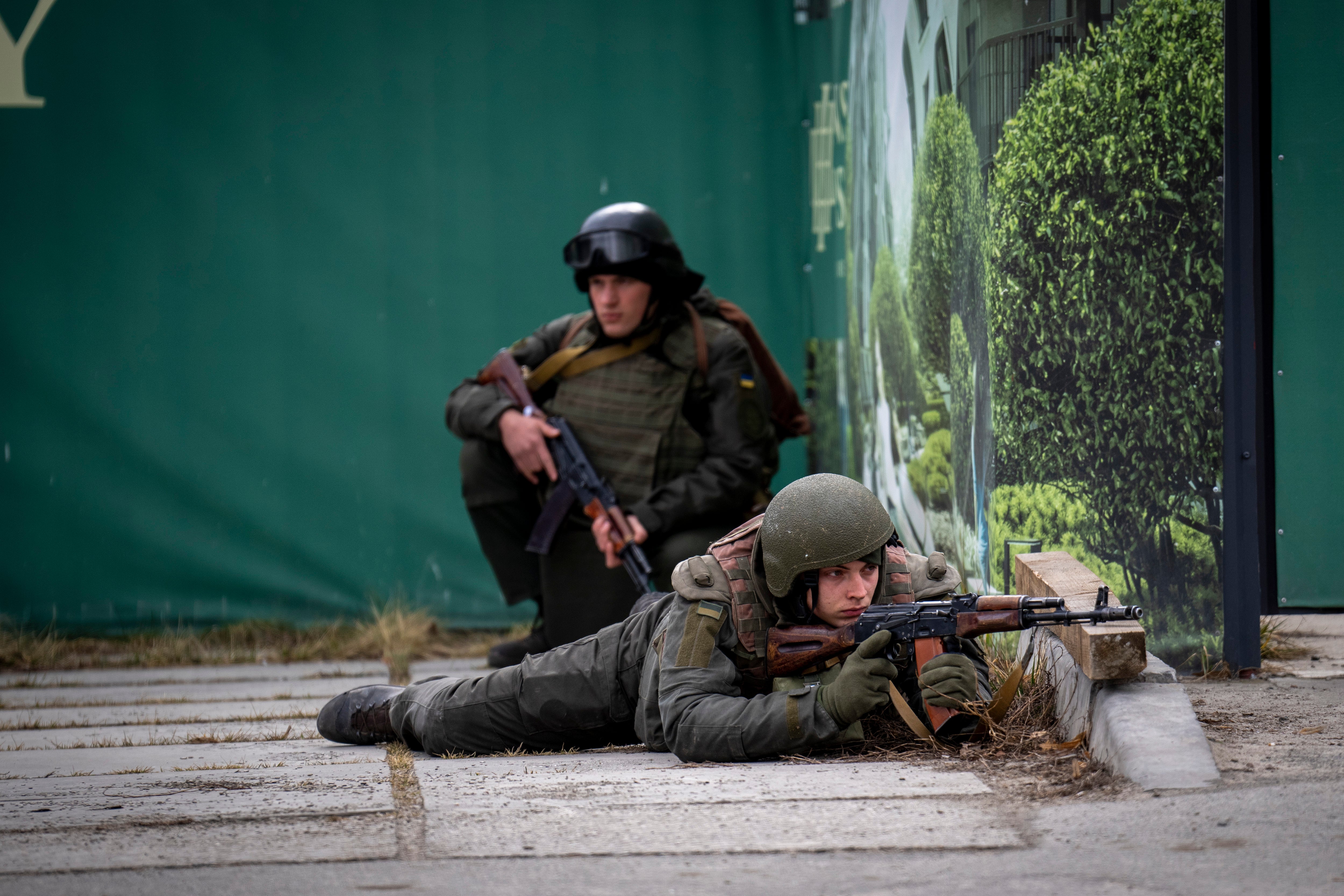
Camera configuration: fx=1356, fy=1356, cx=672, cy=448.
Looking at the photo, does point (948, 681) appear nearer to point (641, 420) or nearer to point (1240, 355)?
point (1240, 355)

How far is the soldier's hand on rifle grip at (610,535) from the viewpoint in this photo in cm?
471

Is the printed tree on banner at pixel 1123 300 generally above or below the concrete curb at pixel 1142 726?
above

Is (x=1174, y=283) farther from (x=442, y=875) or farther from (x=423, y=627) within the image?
(x=423, y=627)

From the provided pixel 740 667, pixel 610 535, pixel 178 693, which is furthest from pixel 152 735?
pixel 740 667

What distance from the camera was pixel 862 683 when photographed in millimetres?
2684

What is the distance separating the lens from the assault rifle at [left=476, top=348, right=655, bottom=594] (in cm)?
471

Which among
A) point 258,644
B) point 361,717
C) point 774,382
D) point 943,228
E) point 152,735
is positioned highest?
point 943,228

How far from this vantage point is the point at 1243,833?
2.01 meters

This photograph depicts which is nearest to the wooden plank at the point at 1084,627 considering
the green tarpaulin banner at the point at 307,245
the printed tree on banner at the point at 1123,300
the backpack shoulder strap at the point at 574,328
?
the printed tree on banner at the point at 1123,300

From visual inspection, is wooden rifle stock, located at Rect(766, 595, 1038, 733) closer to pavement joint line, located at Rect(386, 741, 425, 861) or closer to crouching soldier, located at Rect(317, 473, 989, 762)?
crouching soldier, located at Rect(317, 473, 989, 762)

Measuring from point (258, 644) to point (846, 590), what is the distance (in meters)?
3.66

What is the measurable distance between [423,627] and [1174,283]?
3.44 meters

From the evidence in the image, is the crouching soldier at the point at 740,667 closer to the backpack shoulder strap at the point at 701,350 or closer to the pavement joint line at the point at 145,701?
the pavement joint line at the point at 145,701

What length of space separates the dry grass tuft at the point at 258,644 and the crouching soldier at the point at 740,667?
210 cm
